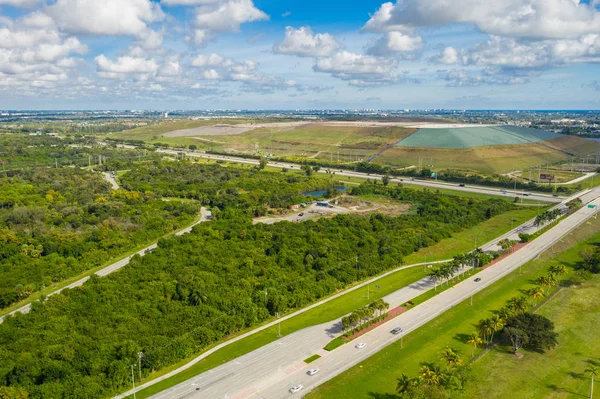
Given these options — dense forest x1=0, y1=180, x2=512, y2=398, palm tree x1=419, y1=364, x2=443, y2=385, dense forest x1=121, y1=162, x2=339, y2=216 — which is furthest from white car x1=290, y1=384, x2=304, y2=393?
dense forest x1=121, y1=162, x2=339, y2=216

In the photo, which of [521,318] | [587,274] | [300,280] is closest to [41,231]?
[300,280]

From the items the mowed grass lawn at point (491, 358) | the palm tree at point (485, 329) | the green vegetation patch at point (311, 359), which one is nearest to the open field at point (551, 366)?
the mowed grass lawn at point (491, 358)

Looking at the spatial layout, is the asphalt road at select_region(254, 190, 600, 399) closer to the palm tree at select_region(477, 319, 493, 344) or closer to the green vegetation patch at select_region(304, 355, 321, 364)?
the green vegetation patch at select_region(304, 355, 321, 364)

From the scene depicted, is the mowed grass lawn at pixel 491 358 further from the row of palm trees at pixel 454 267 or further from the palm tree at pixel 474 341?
the row of palm trees at pixel 454 267

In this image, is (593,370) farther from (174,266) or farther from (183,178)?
(183,178)

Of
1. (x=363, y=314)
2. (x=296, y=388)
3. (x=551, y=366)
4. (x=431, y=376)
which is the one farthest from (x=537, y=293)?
(x=296, y=388)

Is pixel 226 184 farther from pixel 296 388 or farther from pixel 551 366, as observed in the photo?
pixel 551 366
